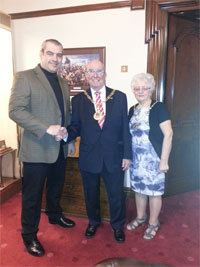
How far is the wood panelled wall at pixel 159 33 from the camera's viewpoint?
2.41 m

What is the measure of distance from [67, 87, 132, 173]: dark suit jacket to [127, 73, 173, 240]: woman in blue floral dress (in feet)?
0.47

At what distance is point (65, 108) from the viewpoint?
1.92 metres

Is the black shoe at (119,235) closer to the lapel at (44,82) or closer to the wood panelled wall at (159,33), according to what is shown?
the lapel at (44,82)

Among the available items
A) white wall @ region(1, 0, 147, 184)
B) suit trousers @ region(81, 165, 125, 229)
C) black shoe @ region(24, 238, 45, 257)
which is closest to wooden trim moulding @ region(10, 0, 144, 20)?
white wall @ region(1, 0, 147, 184)

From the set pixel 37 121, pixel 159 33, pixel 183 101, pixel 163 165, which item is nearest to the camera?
pixel 37 121

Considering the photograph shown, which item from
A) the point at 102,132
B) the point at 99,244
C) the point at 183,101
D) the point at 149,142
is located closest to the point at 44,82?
the point at 102,132

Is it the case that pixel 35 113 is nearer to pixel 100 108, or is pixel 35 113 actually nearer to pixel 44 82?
pixel 44 82

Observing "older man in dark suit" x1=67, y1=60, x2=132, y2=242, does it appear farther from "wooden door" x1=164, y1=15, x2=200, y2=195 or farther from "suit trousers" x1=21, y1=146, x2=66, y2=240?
"wooden door" x1=164, y1=15, x2=200, y2=195

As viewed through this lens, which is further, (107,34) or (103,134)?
(107,34)

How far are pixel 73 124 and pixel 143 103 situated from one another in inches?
25.6

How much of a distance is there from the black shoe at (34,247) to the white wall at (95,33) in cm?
188

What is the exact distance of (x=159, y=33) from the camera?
251cm

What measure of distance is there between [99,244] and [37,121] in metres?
1.22

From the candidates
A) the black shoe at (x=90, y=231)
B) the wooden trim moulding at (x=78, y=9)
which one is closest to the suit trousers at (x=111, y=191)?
the black shoe at (x=90, y=231)
